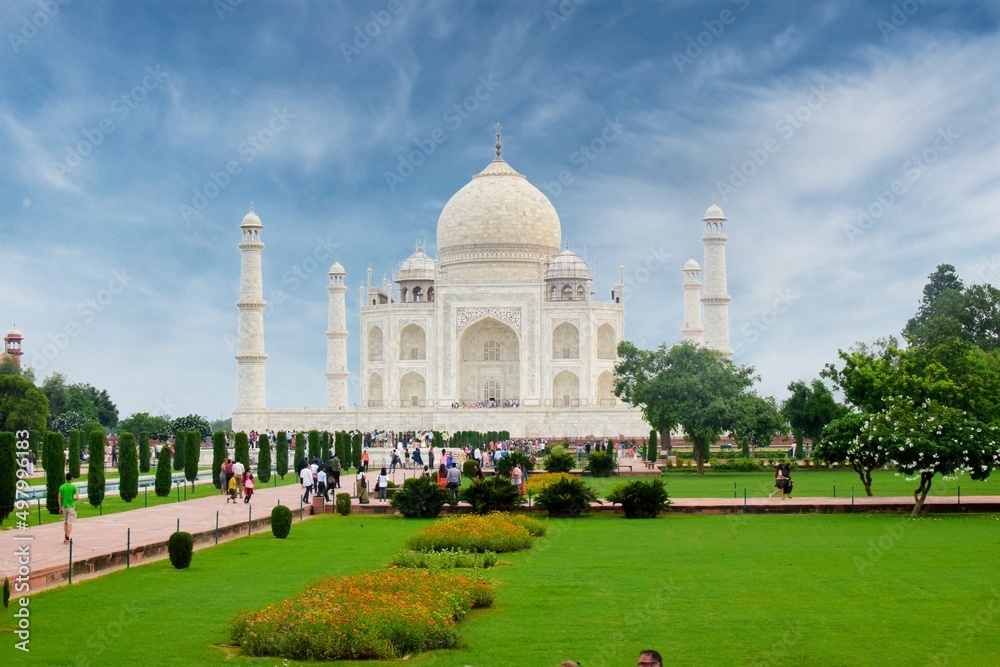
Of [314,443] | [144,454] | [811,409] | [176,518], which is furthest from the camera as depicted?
[811,409]

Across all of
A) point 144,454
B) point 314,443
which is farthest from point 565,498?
point 144,454

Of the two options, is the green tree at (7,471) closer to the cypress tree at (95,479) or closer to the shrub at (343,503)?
the cypress tree at (95,479)

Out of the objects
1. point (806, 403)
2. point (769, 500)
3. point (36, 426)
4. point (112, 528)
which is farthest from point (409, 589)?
point (36, 426)

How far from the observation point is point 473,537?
14.0 m

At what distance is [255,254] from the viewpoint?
45.1 metres

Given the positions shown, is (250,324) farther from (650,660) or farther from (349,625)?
(650,660)

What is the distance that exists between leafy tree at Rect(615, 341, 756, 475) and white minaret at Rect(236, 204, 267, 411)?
15934 mm

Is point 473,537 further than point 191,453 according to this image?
No

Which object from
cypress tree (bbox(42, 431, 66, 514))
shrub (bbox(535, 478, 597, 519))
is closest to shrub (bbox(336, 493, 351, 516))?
shrub (bbox(535, 478, 597, 519))

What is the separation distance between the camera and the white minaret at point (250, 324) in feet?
148

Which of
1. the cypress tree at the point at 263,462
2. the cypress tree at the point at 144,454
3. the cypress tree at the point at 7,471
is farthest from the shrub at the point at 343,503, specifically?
the cypress tree at the point at 144,454

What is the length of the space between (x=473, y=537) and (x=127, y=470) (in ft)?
28.9

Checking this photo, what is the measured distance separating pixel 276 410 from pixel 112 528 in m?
30.9

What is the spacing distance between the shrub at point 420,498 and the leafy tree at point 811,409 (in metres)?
17.8
